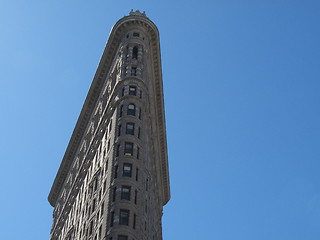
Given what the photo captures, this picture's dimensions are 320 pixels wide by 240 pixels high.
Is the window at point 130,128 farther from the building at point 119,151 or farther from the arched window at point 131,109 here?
the arched window at point 131,109

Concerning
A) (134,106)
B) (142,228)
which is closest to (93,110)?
(134,106)

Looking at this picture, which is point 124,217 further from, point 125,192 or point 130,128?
point 130,128

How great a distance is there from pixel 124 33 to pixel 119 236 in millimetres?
47267

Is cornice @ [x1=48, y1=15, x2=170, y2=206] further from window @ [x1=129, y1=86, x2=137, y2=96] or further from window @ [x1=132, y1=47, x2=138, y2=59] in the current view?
window @ [x1=129, y1=86, x2=137, y2=96]

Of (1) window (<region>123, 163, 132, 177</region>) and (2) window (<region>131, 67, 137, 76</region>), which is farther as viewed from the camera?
(2) window (<region>131, 67, 137, 76</region>)

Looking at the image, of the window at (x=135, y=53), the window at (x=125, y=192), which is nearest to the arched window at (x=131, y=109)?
the window at (x=135, y=53)

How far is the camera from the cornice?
97875 millimetres

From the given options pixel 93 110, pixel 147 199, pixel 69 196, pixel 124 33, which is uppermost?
pixel 124 33

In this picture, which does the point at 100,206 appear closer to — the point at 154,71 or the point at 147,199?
the point at 147,199

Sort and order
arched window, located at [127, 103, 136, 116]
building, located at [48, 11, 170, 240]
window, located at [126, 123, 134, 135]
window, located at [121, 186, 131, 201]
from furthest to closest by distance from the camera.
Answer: arched window, located at [127, 103, 136, 116]
window, located at [126, 123, 134, 135]
building, located at [48, 11, 170, 240]
window, located at [121, 186, 131, 201]

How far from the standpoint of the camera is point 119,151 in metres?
72.6

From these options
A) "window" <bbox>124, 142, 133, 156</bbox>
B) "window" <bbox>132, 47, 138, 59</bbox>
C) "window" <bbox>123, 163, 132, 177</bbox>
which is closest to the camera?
"window" <bbox>123, 163, 132, 177</bbox>

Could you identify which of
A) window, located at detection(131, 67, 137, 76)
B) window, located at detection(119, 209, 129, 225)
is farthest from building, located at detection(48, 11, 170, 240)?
window, located at detection(131, 67, 137, 76)

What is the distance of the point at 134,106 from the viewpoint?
80.6 m
